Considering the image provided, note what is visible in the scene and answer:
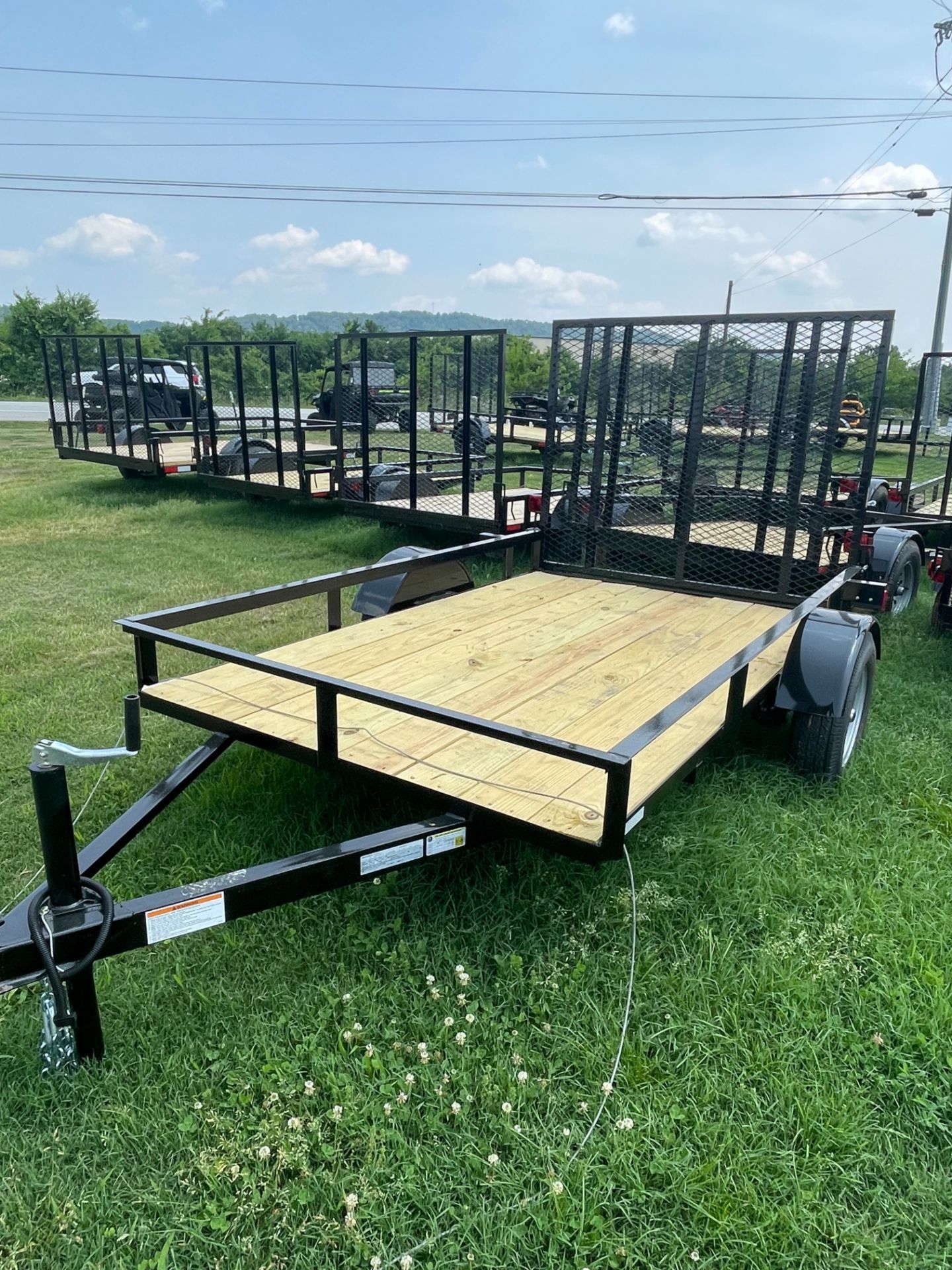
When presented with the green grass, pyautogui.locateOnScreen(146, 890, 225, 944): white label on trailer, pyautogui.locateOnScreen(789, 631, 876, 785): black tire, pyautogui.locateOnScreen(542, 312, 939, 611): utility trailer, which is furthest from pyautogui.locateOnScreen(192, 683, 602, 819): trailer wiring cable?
pyautogui.locateOnScreen(542, 312, 939, 611): utility trailer

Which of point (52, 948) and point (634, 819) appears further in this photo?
point (634, 819)

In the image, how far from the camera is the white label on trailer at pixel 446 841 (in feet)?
8.23

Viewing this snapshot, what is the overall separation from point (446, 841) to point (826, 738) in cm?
185

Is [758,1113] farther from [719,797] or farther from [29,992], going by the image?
[29,992]

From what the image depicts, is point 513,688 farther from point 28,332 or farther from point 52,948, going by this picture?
point 28,332

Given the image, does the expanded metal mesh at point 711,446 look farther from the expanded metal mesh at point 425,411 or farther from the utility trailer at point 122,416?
the utility trailer at point 122,416

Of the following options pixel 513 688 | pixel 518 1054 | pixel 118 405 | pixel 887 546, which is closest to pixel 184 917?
pixel 518 1054

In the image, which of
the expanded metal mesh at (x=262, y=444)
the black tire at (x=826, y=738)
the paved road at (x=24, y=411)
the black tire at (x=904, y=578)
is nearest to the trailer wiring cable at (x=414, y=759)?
the black tire at (x=826, y=738)

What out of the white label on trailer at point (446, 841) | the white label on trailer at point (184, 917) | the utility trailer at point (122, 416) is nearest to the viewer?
the white label on trailer at point (184, 917)

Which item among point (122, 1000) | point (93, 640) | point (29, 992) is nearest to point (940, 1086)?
point (122, 1000)

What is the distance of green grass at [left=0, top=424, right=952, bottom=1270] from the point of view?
192 centimetres

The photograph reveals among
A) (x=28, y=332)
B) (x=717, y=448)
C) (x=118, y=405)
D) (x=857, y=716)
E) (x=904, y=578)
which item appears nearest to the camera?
(x=857, y=716)

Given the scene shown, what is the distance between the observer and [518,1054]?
2.35 m

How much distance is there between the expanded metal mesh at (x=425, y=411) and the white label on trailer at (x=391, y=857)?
4.37 m
